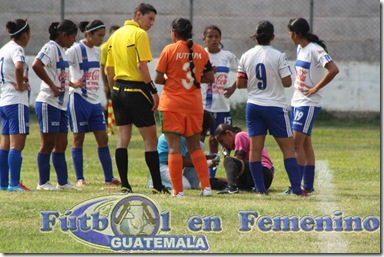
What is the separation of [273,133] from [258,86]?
0.57 m

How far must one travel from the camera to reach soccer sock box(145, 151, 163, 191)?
12.0 metres

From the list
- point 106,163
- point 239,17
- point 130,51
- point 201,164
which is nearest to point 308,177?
point 201,164

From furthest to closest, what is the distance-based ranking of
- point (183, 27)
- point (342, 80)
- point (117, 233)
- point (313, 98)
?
1. point (342, 80)
2. point (313, 98)
3. point (183, 27)
4. point (117, 233)

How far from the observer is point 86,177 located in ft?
48.2

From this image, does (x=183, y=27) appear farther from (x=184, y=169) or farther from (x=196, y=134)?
(x=184, y=169)

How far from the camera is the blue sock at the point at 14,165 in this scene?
40.3 ft

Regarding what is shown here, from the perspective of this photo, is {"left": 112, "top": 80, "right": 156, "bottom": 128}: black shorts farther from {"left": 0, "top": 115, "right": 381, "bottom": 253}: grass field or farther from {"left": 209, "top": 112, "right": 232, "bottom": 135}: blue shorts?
{"left": 209, "top": 112, "right": 232, "bottom": 135}: blue shorts

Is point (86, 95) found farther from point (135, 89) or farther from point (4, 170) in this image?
point (135, 89)

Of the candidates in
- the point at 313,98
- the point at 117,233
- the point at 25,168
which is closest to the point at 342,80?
the point at 25,168

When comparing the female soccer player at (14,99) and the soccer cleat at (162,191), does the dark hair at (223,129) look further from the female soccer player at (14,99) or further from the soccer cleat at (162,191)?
the female soccer player at (14,99)

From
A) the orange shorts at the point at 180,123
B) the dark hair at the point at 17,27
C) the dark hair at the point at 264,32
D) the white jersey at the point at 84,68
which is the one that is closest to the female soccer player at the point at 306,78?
the dark hair at the point at 264,32

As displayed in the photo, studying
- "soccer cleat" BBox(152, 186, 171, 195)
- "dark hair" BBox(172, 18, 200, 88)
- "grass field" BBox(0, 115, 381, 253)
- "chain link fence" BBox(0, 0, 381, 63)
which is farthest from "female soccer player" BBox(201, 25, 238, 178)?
"chain link fence" BBox(0, 0, 381, 63)

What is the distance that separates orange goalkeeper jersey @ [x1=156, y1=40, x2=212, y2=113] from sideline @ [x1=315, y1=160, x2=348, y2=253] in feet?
5.97

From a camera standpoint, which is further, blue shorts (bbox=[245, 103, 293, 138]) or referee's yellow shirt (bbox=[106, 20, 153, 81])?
blue shorts (bbox=[245, 103, 293, 138])
